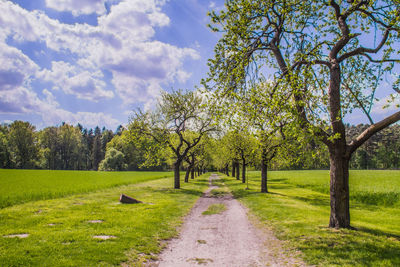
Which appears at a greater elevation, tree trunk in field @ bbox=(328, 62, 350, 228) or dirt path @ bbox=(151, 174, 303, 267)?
tree trunk in field @ bbox=(328, 62, 350, 228)

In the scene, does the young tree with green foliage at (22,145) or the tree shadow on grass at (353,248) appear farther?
the young tree with green foliage at (22,145)

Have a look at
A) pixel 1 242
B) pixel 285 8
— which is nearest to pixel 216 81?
pixel 285 8

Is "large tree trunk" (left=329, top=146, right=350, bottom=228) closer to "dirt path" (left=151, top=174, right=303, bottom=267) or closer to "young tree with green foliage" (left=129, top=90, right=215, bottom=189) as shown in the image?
"dirt path" (left=151, top=174, right=303, bottom=267)

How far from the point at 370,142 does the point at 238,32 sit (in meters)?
130

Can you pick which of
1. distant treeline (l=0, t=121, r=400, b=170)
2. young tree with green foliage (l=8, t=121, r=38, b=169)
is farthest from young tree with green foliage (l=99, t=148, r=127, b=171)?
young tree with green foliage (l=8, t=121, r=38, b=169)

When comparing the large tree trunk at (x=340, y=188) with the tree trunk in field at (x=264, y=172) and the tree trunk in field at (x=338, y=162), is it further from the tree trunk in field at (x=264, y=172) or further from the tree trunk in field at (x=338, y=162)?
the tree trunk in field at (x=264, y=172)

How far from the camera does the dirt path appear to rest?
783cm

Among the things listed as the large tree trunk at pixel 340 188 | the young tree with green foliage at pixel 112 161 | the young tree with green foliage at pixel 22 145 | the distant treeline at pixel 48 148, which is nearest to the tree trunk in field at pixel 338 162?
the large tree trunk at pixel 340 188

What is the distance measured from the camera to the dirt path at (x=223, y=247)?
25.7ft

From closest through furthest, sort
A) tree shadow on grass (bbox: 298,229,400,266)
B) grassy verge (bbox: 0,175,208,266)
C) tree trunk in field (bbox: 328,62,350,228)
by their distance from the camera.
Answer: grassy verge (bbox: 0,175,208,266), tree shadow on grass (bbox: 298,229,400,266), tree trunk in field (bbox: 328,62,350,228)

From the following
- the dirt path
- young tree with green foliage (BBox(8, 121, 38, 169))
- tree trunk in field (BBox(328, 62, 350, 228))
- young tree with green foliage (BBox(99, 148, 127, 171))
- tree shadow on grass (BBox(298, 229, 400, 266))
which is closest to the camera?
tree shadow on grass (BBox(298, 229, 400, 266))

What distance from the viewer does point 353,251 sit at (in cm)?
809

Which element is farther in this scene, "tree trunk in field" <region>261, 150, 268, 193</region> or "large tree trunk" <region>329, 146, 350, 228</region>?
"tree trunk in field" <region>261, 150, 268, 193</region>

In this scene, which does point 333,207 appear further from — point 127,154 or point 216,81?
point 127,154
